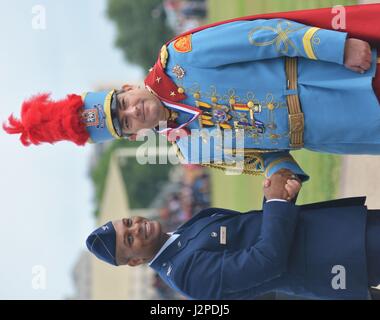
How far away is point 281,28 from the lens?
4281 mm

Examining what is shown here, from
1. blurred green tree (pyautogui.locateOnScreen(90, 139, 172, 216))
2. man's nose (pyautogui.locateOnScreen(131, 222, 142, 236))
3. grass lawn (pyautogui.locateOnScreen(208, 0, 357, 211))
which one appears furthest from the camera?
blurred green tree (pyautogui.locateOnScreen(90, 139, 172, 216))

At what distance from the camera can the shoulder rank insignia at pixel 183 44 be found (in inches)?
175

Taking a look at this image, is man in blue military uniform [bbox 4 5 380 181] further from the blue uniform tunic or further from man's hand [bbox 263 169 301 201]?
man's hand [bbox 263 169 301 201]

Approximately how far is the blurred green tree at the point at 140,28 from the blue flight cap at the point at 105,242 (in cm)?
3978

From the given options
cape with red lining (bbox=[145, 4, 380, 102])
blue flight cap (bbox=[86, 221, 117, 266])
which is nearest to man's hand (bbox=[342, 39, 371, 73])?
cape with red lining (bbox=[145, 4, 380, 102])

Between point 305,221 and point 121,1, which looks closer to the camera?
point 305,221

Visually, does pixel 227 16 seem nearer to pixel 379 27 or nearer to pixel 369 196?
pixel 369 196

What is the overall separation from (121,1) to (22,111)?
47.5 meters

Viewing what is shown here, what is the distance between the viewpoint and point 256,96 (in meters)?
4.43

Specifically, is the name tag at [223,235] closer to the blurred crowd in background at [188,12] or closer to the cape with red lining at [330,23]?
the cape with red lining at [330,23]

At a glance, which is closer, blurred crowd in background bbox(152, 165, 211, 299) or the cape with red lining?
the cape with red lining

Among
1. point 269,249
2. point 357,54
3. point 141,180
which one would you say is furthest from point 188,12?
point 269,249

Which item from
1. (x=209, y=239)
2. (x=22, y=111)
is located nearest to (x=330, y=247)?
(x=209, y=239)

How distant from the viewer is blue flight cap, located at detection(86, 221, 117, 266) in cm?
445
